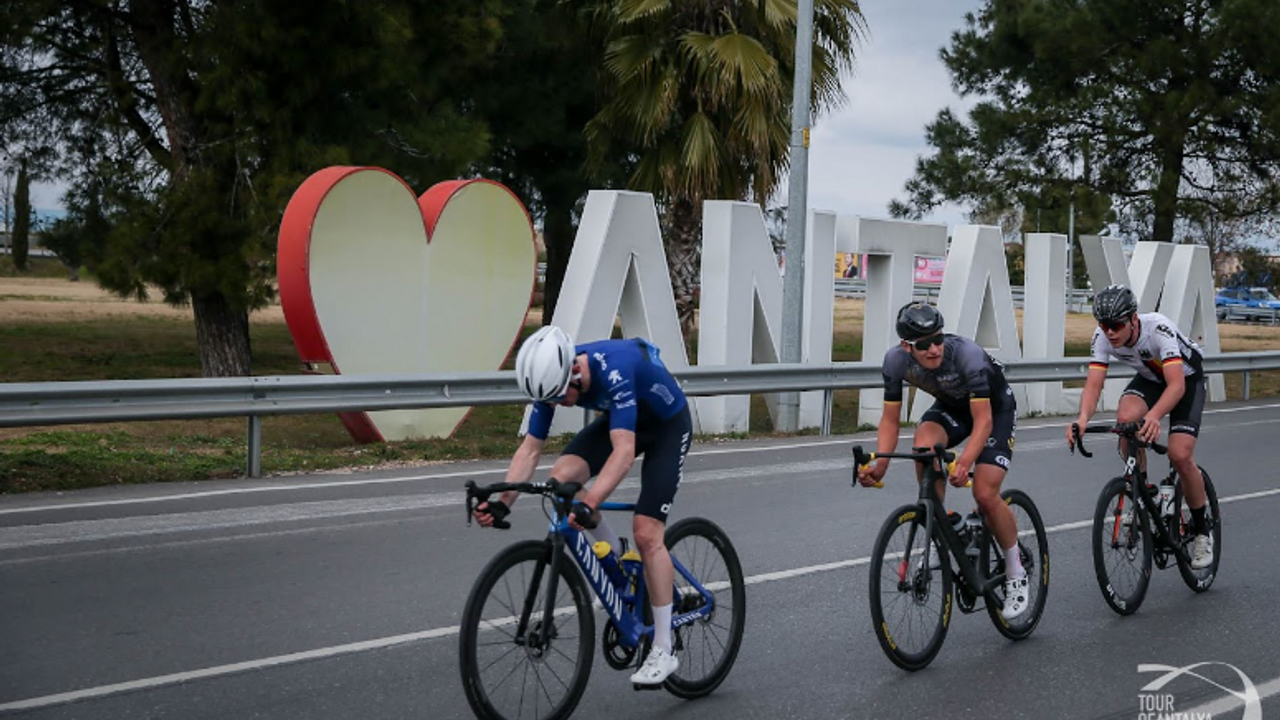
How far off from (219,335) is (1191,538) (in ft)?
48.5

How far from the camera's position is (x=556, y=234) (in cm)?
2966

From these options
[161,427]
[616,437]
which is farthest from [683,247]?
[616,437]

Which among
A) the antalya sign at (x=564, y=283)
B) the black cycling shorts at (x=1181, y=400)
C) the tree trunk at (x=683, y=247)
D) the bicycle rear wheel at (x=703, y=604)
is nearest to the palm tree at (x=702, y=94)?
the tree trunk at (x=683, y=247)

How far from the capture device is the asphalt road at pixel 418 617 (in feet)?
20.6

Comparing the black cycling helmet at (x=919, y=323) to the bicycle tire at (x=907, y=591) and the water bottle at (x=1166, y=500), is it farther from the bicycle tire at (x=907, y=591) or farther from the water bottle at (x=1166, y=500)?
the water bottle at (x=1166, y=500)

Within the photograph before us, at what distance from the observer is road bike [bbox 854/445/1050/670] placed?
671 centimetres

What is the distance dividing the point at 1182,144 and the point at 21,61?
23132mm

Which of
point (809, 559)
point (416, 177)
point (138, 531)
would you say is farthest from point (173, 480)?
point (416, 177)

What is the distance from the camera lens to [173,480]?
12.0m

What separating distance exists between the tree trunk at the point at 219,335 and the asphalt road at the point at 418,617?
887cm

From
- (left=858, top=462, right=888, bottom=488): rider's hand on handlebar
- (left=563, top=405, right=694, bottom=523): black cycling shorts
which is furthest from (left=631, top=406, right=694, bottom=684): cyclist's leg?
(left=858, top=462, right=888, bottom=488): rider's hand on handlebar

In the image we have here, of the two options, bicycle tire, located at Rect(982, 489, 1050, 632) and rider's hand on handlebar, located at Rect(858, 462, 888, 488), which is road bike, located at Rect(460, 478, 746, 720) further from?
bicycle tire, located at Rect(982, 489, 1050, 632)

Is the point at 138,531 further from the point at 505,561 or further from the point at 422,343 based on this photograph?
the point at 422,343

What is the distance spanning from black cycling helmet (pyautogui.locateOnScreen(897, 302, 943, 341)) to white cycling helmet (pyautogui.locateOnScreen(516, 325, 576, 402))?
199 cm
